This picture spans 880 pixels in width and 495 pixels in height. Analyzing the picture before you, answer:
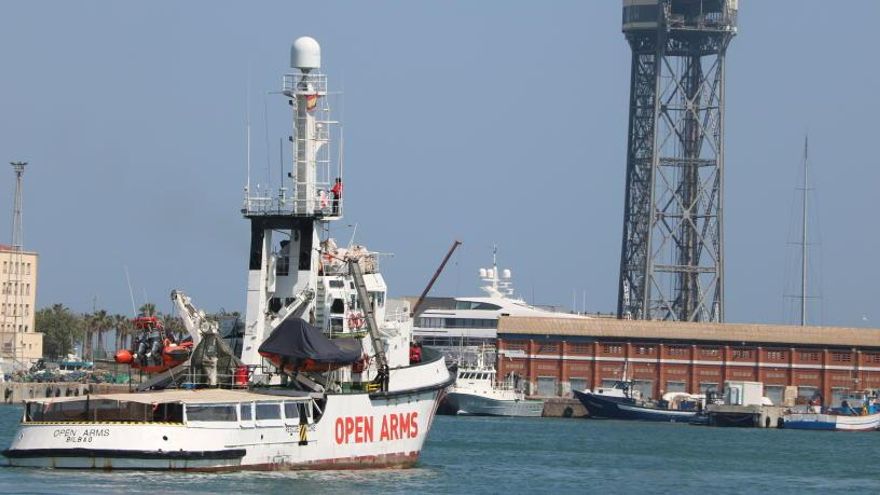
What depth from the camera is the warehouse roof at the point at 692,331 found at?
13475 cm

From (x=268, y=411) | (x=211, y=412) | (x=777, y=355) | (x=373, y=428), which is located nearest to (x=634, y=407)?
(x=777, y=355)

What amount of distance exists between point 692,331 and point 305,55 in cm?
8309

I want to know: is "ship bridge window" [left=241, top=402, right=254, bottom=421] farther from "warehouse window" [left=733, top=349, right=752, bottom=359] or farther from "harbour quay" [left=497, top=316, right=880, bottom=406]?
"warehouse window" [left=733, top=349, right=752, bottom=359]

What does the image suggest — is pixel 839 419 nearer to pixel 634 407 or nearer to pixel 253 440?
pixel 634 407

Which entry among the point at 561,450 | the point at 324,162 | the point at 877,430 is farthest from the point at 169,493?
the point at 877,430

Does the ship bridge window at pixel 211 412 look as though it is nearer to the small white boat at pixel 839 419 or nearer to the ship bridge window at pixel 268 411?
the ship bridge window at pixel 268 411

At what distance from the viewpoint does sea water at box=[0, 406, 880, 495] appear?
49.1 meters

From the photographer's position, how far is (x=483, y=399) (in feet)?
424

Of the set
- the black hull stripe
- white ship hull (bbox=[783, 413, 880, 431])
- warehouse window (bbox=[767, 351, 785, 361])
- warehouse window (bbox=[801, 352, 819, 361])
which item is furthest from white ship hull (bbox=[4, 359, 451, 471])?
warehouse window (bbox=[801, 352, 819, 361])

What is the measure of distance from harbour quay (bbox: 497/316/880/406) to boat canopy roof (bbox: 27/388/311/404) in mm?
84071

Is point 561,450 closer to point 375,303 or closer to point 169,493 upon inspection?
point 375,303

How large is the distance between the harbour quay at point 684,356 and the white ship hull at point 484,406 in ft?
21.7

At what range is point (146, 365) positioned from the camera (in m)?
55.5

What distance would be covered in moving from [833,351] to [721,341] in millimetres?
7430
